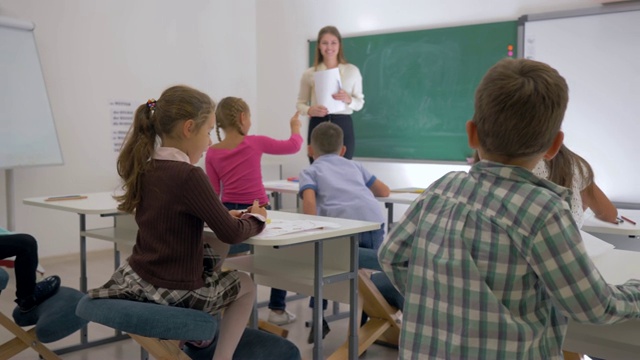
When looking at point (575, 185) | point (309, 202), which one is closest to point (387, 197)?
point (309, 202)

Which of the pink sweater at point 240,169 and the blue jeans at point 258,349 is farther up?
the pink sweater at point 240,169

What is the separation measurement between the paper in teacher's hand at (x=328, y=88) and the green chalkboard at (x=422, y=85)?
1176 mm

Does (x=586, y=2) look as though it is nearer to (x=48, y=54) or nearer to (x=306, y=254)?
(x=306, y=254)

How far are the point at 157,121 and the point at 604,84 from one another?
3585mm

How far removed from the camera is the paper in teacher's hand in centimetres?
449

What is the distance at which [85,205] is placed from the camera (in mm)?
3037

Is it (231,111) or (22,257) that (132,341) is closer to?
(22,257)

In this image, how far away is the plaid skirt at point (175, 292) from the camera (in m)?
1.92

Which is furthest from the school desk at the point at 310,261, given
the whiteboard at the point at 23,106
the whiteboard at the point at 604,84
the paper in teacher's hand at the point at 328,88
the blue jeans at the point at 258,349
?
the whiteboard at the point at 604,84

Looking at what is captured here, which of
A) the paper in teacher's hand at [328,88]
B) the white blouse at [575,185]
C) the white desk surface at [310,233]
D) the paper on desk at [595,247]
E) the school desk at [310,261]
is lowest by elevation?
the school desk at [310,261]

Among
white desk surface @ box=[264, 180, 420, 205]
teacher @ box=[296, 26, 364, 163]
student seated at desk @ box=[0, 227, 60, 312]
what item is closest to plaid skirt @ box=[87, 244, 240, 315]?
student seated at desk @ box=[0, 227, 60, 312]

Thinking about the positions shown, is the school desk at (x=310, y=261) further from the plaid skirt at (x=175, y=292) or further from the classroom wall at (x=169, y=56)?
the classroom wall at (x=169, y=56)

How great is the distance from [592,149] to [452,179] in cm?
398

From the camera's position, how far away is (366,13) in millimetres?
5918
